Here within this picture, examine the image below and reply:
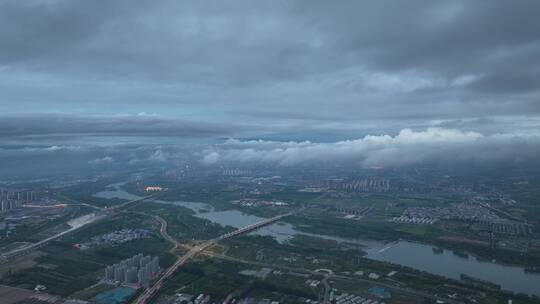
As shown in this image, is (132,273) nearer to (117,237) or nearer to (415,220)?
(117,237)

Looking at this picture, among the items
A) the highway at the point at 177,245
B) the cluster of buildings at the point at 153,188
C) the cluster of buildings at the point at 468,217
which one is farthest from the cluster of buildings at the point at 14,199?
the cluster of buildings at the point at 468,217

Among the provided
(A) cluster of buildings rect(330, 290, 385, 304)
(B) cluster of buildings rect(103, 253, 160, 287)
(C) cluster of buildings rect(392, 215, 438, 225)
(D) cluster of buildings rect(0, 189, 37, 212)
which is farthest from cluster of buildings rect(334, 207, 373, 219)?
(D) cluster of buildings rect(0, 189, 37, 212)

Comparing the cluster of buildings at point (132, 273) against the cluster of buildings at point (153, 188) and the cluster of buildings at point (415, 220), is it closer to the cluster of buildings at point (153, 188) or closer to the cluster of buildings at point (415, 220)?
the cluster of buildings at point (415, 220)

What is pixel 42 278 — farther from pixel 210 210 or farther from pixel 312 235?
pixel 210 210

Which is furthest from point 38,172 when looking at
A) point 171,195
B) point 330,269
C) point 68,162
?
point 330,269

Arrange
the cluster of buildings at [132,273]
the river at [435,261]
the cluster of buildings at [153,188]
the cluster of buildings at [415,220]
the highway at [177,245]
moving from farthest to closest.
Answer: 1. the cluster of buildings at [153,188]
2. the cluster of buildings at [415,220]
3. the river at [435,261]
4. the cluster of buildings at [132,273]
5. the highway at [177,245]

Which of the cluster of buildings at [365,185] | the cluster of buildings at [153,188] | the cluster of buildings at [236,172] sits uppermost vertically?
the cluster of buildings at [236,172]
